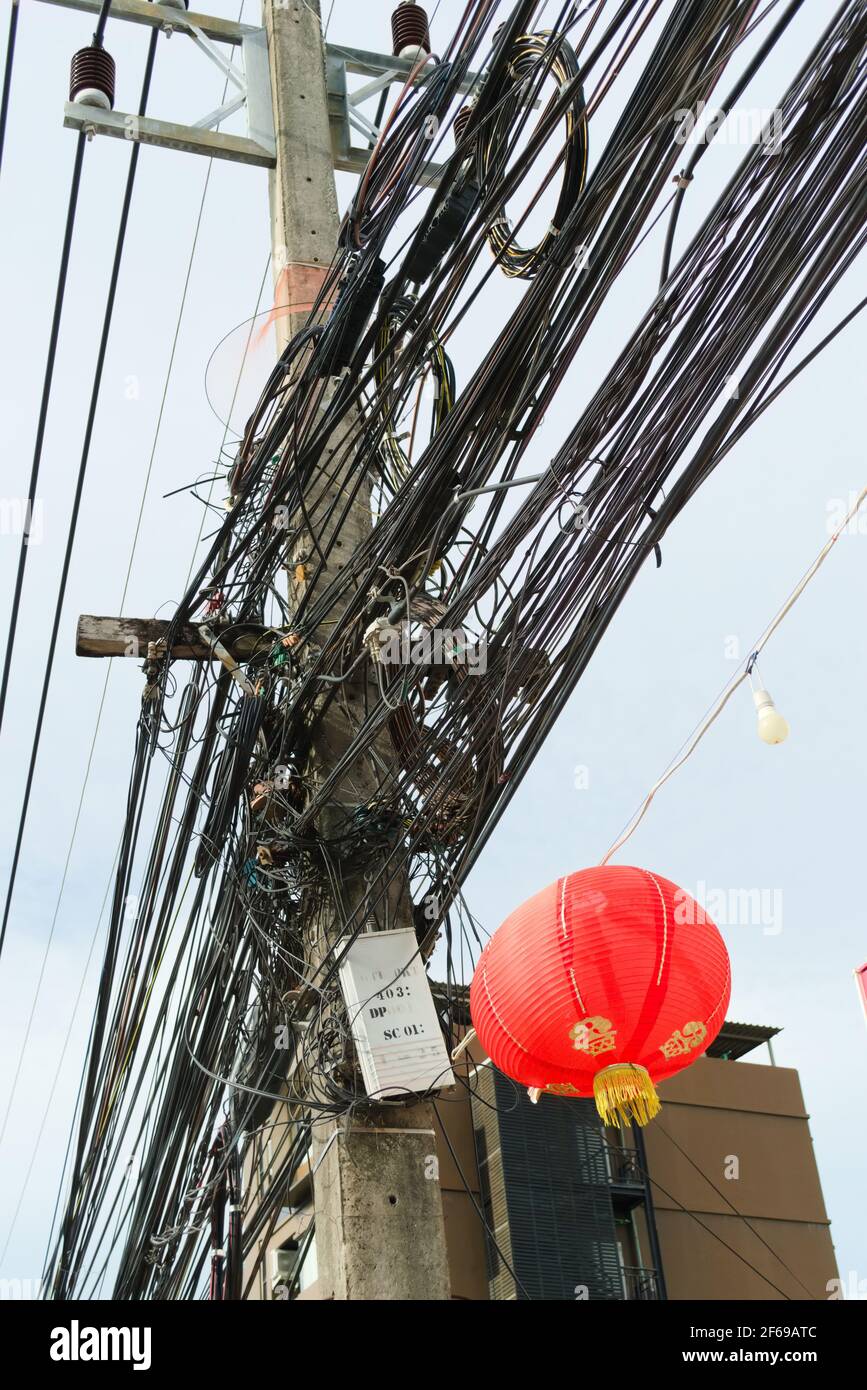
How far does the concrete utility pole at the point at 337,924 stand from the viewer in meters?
3.86

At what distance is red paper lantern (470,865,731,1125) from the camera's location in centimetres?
393

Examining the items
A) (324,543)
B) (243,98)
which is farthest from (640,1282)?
(243,98)

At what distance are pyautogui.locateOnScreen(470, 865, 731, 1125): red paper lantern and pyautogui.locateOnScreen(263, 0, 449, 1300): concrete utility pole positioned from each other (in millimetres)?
459

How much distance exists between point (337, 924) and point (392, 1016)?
398 mm

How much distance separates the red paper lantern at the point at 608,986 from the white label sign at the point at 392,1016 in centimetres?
22

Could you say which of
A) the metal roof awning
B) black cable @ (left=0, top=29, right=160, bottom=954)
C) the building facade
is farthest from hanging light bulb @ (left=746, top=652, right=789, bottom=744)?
the metal roof awning

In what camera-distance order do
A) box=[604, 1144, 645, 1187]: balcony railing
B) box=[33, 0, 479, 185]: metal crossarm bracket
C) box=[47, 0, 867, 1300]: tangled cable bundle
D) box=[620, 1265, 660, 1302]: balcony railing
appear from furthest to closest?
box=[604, 1144, 645, 1187]: balcony railing → box=[620, 1265, 660, 1302]: balcony railing → box=[33, 0, 479, 185]: metal crossarm bracket → box=[47, 0, 867, 1300]: tangled cable bundle

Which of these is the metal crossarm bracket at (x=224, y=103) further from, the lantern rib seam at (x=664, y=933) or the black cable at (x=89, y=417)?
the lantern rib seam at (x=664, y=933)

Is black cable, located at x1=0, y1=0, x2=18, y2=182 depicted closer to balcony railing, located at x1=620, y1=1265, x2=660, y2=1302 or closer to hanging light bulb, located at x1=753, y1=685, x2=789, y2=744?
hanging light bulb, located at x1=753, y1=685, x2=789, y2=744

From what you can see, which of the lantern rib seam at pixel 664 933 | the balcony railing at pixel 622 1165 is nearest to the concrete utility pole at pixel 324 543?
the lantern rib seam at pixel 664 933

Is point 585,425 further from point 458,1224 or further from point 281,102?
point 458,1224

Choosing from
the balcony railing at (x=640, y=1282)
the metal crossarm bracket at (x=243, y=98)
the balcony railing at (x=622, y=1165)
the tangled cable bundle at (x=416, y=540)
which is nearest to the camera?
the tangled cable bundle at (x=416, y=540)
